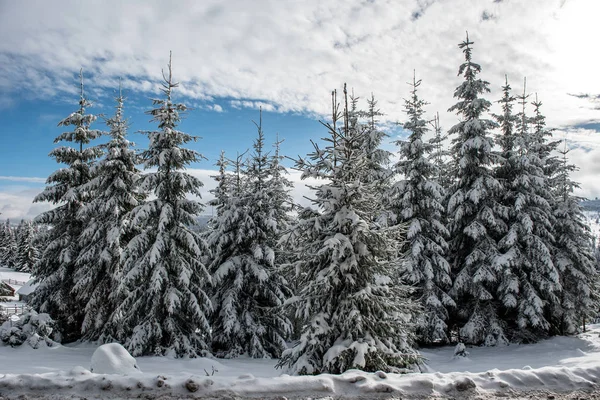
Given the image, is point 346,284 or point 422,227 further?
point 422,227

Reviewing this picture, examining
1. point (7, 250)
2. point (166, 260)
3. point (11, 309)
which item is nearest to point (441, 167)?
point (166, 260)

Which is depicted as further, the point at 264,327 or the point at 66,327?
the point at 66,327

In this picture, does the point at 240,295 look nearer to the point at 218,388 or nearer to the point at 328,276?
the point at 328,276

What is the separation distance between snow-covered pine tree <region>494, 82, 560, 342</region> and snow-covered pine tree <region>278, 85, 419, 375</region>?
1116cm

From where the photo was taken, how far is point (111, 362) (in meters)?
6.10

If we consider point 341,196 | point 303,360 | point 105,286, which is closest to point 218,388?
point 303,360

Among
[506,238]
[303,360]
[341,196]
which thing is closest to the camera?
[303,360]

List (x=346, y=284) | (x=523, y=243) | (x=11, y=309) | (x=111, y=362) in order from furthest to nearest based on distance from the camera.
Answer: (x=11, y=309) < (x=523, y=243) < (x=346, y=284) < (x=111, y=362)

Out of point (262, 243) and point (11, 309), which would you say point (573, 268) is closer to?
point (262, 243)

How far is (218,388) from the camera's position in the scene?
486cm

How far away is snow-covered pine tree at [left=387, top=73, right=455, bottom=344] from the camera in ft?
53.8

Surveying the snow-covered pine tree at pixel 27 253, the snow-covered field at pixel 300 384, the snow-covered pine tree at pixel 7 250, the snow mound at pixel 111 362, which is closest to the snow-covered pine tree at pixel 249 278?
the snow mound at pixel 111 362

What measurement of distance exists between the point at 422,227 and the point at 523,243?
217 inches

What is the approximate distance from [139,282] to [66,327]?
284 inches
